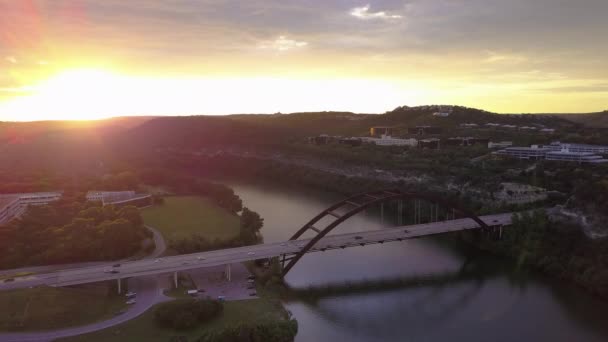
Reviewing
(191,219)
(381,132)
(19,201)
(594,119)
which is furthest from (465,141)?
(19,201)

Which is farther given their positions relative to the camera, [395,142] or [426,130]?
[426,130]

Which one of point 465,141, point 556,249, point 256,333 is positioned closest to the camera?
point 256,333

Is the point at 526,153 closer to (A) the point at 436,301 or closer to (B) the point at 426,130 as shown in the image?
(B) the point at 426,130

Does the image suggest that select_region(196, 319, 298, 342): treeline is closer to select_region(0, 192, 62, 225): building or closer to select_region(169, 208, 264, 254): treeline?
select_region(169, 208, 264, 254): treeline

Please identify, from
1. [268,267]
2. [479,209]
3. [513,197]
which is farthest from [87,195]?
[513,197]

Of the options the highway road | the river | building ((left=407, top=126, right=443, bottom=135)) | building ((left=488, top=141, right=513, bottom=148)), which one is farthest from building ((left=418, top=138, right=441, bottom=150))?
the highway road

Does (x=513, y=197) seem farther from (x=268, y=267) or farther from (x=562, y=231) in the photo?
(x=268, y=267)

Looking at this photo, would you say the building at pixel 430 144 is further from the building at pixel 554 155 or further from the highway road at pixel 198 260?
the highway road at pixel 198 260
